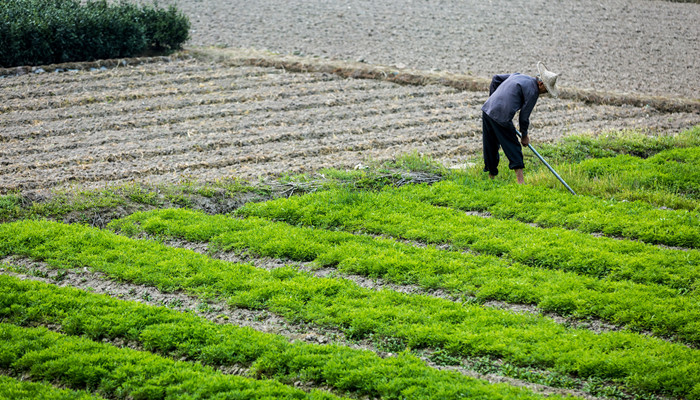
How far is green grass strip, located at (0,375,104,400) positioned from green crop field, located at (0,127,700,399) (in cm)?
2

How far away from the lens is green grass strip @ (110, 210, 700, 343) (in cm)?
680

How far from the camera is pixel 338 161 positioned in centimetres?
1171

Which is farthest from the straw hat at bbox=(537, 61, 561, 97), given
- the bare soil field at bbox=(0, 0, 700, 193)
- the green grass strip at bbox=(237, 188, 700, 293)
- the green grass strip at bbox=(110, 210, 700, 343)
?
the green grass strip at bbox=(110, 210, 700, 343)

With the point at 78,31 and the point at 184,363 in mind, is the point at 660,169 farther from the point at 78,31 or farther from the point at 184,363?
the point at 78,31

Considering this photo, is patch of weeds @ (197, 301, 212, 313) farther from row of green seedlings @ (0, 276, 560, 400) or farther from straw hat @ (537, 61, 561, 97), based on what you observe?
straw hat @ (537, 61, 561, 97)

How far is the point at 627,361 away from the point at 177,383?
3.93 m

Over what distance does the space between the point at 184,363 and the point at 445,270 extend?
322 centimetres

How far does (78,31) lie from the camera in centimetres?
1745

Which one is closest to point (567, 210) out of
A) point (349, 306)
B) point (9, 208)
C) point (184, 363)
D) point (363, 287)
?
point (363, 287)

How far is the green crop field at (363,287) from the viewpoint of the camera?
5828 mm

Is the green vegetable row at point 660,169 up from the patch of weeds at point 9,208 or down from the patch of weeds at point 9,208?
up

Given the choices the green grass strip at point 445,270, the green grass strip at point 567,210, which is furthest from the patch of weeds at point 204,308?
the green grass strip at point 567,210

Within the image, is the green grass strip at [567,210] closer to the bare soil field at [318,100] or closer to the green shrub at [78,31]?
the bare soil field at [318,100]

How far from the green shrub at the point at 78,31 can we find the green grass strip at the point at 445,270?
9.80 m
